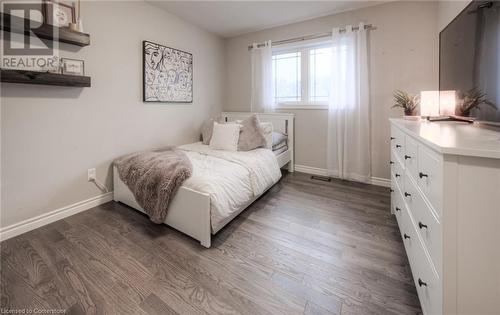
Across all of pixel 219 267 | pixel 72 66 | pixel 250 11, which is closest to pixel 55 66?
pixel 72 66

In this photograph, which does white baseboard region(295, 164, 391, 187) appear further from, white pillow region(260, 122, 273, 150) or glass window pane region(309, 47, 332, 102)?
glass window pane region(309, 47, 332, 102)

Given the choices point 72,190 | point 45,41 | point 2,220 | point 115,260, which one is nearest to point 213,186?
point 115,260

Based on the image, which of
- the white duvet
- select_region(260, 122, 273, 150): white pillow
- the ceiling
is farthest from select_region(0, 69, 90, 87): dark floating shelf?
select_region(260, 122, 273, 150): white pillow

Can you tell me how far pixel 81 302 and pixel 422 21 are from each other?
3933mm

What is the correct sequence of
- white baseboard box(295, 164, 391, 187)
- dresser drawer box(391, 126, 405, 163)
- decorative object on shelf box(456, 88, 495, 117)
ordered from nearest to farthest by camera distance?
decorative object on shelf box(456, 88, 495, 117), dresser drawer box(391, 126, 405, 163), white baseboard box(295, 164, 391, 187)

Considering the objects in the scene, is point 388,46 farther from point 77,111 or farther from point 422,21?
point 77,111

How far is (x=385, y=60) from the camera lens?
2.73m

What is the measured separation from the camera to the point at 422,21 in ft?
8.24

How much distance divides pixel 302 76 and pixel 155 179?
2.58 m

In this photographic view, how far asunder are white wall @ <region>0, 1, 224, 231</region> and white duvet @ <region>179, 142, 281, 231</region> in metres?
0.76

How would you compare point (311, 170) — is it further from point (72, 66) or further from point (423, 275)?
point (72, 66)

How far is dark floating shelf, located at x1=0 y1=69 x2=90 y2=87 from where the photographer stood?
5.27 feet

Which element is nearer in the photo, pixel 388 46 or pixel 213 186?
pixel 213 186

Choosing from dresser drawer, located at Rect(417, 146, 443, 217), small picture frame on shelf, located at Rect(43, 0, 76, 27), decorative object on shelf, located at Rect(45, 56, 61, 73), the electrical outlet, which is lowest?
the electrical outlet
